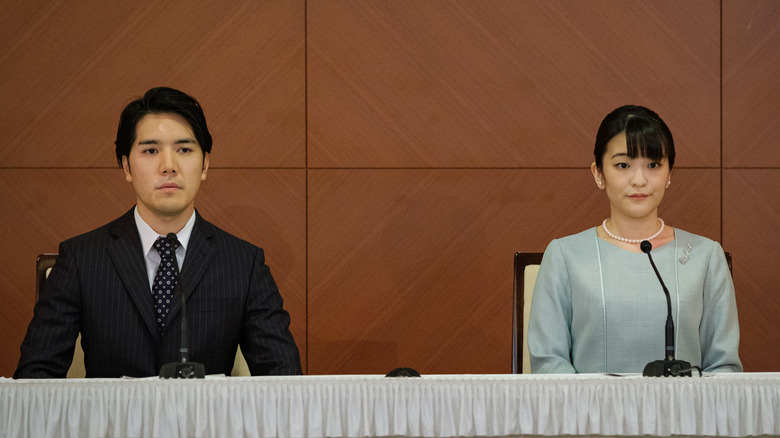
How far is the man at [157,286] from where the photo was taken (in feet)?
6.14

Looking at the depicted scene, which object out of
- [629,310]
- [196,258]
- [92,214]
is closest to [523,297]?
[629,310]

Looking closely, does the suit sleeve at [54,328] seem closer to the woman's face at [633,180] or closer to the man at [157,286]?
the man at [157,286]

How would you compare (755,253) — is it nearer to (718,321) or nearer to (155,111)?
(718,321)

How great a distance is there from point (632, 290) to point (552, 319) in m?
0.21

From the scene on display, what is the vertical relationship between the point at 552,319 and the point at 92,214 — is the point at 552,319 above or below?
below

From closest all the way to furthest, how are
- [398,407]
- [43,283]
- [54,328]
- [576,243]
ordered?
[398,407], [54,328], [576,243], [43,283]

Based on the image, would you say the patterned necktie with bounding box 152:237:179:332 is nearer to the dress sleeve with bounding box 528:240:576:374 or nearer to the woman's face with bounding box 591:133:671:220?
the dress sleeve with bounding box 528:240:576:374

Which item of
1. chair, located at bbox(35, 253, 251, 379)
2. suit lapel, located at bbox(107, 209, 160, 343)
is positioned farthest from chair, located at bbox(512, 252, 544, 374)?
suit lapel, located at bbox(107, 209, 160, 343)

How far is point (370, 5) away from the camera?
2936 millimetres

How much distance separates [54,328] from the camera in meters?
1.85

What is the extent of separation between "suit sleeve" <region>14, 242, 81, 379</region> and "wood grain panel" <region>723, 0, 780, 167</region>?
2308 mm

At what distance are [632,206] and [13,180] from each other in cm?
219

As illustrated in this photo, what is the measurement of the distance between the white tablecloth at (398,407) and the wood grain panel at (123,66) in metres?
1.71

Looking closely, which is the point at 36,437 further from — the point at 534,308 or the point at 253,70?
the point at 253,70
